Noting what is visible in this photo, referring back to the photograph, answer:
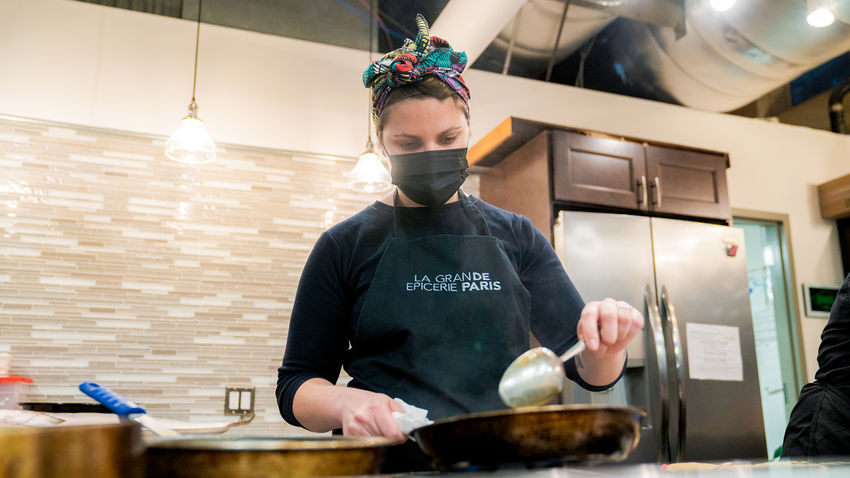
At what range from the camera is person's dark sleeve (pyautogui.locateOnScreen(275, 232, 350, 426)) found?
1.24 m


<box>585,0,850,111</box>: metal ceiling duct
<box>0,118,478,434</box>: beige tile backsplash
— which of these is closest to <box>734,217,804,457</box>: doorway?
<box>585,0,850,111</box>: metal ceiling duct

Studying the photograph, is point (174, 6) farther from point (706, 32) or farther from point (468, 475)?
point (468, 475)

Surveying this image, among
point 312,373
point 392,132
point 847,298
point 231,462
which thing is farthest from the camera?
point 847,298

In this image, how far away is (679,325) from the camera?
10.1ft

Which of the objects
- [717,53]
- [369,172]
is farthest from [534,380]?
[717,53]

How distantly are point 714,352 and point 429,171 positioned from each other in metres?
2.38

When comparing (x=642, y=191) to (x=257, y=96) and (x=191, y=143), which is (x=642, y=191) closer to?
(x=257, y=96)

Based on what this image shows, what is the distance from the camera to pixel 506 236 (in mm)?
1435

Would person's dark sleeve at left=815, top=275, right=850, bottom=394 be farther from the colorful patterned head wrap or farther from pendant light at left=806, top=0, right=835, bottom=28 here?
pendant light at left=806, top=0, right=835, bottom=28

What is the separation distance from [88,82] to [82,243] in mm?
778

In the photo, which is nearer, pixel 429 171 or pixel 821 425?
pixel 429 171

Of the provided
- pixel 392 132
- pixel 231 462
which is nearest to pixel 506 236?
pixel 392 132

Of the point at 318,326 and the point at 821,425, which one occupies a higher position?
the point at 318,326

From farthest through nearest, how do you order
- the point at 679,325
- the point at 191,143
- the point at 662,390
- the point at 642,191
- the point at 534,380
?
the point at 642,191 → the point at 679,325 → the point at 662,390 → the point at 191,143 → the point at 534,380
